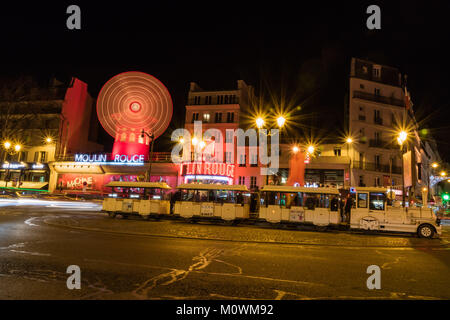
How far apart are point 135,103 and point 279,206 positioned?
30.7 meters

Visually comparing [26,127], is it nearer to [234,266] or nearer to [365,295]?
[234,266]

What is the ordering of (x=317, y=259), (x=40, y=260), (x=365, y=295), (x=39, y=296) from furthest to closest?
(x=317, y=259) < (x=40, y=260) < (x=365, y=295) < (x=39, y=296)

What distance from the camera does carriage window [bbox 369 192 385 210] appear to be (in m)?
16.3

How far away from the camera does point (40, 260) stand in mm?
7277

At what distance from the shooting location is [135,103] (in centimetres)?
4216

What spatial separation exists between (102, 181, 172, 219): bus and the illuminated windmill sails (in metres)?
21.1

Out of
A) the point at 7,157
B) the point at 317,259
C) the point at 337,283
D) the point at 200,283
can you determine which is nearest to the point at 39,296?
the point at 200,283

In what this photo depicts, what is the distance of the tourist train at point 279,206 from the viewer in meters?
16.0

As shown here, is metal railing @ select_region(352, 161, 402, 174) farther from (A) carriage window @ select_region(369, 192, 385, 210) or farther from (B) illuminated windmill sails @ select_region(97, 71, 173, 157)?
(B) illuminated windmill sails @ select_region(97, 71, 173, 157)

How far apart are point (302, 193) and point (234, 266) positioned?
11192 mm

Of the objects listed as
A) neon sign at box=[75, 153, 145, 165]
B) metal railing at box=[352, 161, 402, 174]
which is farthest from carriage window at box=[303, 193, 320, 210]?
neon sign at box=[75, 153, 145, 165]

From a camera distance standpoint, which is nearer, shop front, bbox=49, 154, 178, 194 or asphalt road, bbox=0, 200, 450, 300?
asphalt road, bbox=0, 200, 450, 300

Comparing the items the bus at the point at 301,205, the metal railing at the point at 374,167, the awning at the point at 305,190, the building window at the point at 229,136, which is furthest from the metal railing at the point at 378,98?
the bus at the point at 301,205

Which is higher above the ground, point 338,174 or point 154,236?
point 338,174
